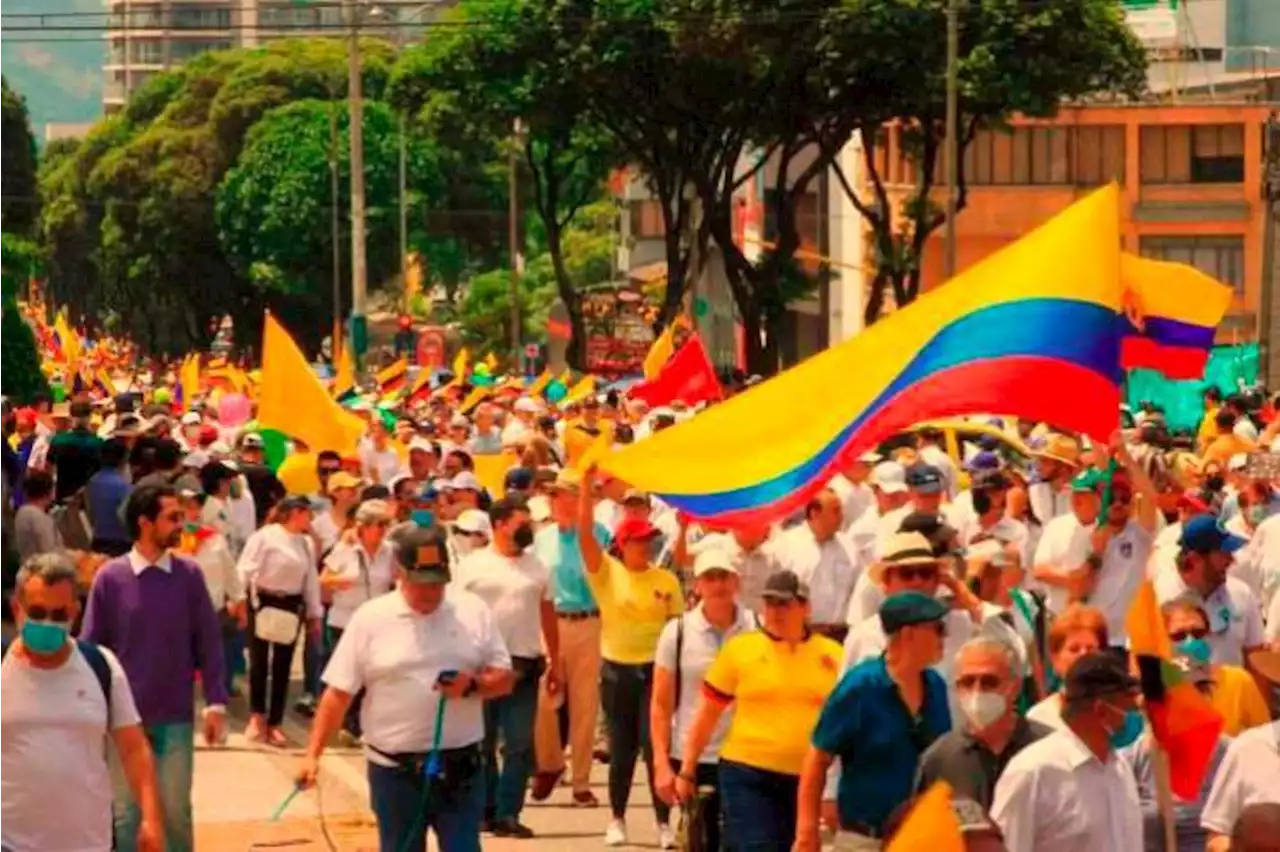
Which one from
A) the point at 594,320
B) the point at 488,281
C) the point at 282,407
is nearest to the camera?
the point at 282,407

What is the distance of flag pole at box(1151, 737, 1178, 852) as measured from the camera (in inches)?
427

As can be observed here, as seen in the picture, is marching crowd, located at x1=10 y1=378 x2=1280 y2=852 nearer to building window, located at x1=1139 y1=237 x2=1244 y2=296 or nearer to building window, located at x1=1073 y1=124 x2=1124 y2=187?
building window, located at x1=1139 y1=237 x2=1244 y2=296

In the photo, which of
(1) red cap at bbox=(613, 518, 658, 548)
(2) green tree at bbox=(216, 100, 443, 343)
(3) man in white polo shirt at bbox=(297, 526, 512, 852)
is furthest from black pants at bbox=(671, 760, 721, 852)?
(2) green tree at bbox=(216, 100, 443, 343)

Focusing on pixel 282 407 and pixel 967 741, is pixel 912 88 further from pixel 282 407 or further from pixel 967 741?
pixel 967 741

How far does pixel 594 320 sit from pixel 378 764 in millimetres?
59225

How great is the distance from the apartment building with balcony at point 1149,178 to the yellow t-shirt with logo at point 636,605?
54140mm

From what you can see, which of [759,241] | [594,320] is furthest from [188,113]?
[594,320]

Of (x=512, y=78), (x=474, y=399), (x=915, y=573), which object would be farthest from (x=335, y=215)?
(x=915, y=573)

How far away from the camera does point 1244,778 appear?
10.6m

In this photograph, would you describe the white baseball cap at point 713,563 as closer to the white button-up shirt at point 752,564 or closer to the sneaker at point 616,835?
the white button-up shirt at point 752,564

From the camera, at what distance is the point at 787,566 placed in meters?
17.8

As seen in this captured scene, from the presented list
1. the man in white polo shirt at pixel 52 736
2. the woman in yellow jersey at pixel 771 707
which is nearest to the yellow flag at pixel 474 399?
the woman in yellow jersey at pixel 771 707

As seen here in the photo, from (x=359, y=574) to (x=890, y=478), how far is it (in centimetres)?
283

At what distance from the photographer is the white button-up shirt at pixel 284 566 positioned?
68.4 feet
